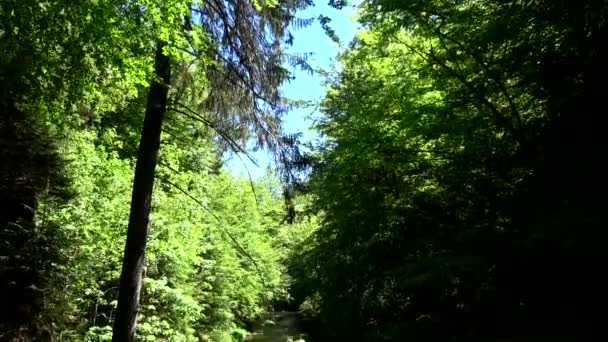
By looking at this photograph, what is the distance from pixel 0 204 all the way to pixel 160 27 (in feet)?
26.5

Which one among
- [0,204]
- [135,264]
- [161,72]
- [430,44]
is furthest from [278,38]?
[0,204]

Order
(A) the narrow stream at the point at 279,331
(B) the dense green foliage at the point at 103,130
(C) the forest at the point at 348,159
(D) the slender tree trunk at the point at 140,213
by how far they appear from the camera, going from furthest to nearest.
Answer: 1. (A) the narrow stream at the point at 279,331
2. (D) the slender tree trunk at the point at 140,213
3. (C) the forest at the point at 348,159
4. (B) the dense green foliage at the point at 103,130

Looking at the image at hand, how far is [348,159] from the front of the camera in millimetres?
14781

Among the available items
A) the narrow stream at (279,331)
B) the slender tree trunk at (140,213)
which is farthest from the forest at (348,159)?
the narrow stream at (279,331)

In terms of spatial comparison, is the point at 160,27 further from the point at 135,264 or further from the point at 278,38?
the point at 135,264

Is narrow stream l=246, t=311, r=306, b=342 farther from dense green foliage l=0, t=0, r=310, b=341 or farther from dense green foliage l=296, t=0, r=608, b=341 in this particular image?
dense green foliage l=296, t=0, r=608, b=341

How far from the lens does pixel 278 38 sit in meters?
7.82

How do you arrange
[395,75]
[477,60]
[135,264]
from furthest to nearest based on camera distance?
[395,75]
[477,60]
[135,264]

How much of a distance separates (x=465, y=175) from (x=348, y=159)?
3957 mm

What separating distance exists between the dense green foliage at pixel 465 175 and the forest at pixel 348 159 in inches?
1.8

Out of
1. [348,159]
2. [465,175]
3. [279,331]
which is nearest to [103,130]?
[348,159]

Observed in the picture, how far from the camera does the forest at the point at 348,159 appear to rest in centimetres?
661

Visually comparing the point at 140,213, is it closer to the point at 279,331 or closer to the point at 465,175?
the point at 465,175

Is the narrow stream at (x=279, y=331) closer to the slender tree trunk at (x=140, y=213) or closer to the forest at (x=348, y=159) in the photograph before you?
the forest at (x=348, y=159)
